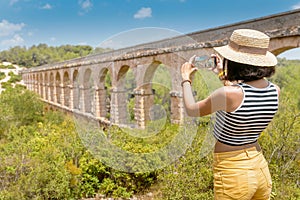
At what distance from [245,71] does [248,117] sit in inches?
9.7

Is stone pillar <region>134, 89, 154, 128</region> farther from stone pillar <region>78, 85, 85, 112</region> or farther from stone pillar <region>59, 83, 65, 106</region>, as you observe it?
stone pillar <region>59, 83, 65, 106</region>

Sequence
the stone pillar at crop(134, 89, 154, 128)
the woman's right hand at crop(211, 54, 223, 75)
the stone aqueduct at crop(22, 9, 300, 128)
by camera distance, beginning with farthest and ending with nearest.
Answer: the stone pillar at crop(134, 89, 154, 128) < the stone aqueduct at crop(22, 9, 300, 128) < the woman's right hand at crop(211, 54, 223, 75)

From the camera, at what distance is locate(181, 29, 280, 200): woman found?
152cm

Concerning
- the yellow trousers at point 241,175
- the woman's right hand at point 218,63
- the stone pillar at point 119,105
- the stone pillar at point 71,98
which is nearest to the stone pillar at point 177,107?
the stone pillar at point 119,105

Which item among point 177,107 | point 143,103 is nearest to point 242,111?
point 177,107

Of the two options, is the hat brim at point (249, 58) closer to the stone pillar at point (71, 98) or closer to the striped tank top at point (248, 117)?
the striped tank top at point (248, 117)

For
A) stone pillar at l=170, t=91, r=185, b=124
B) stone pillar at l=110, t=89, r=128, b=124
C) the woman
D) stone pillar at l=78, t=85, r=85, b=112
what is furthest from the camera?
stone pillar at l=78, t=85, r=85, b=112

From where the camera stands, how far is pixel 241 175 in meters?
1.56

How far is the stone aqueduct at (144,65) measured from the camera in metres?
6.02

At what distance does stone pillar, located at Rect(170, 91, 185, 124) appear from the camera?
8477 millimetres

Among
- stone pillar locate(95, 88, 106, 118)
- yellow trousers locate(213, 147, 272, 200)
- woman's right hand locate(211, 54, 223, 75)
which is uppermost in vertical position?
woman's right hand locate(211, 54, 223, 75)

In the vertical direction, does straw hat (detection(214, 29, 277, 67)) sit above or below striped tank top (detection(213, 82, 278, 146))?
above

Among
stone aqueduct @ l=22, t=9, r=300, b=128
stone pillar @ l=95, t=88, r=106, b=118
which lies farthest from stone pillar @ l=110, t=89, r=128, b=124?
stone pillar @ l=95, t=88, r=106, b=118

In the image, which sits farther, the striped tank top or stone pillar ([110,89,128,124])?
stone pillar ([110,89,128,124])
